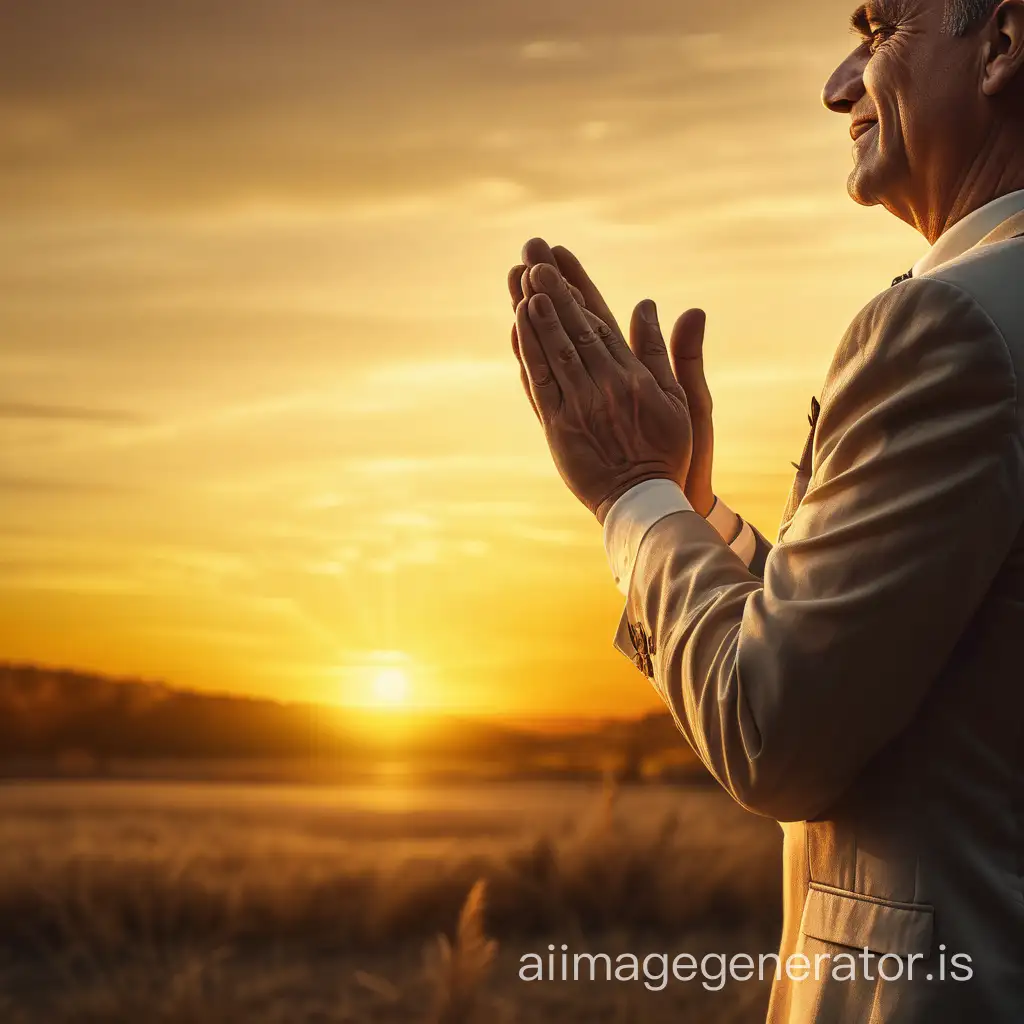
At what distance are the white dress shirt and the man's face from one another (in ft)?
0.20

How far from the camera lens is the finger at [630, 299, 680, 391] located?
142 centimetres

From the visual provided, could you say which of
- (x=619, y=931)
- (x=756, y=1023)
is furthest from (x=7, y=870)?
(x=756, y=1023)

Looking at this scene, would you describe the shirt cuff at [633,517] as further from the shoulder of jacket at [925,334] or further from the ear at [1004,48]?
the ear at [1004,48]

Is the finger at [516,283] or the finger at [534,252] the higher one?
the finger at [534,252]

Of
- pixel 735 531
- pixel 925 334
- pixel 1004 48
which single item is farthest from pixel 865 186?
pixel 735 531

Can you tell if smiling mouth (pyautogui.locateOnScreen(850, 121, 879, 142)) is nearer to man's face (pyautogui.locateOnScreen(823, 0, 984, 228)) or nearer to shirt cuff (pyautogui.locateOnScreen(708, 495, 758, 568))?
man's face (pyautogui.locateOnScreen(823, 0, 984, 228))

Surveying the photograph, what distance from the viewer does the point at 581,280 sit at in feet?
4.93

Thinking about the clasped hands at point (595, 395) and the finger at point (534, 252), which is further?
the finger at point (534, 252)

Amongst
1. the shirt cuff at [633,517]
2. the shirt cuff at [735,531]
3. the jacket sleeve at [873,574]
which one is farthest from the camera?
the shirt cuff at [735,531]

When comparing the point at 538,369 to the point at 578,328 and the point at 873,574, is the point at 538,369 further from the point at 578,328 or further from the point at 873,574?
the point at 873,574

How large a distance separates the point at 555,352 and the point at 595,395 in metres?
0.07

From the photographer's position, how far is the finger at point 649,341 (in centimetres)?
142

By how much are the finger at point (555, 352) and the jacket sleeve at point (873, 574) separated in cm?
32

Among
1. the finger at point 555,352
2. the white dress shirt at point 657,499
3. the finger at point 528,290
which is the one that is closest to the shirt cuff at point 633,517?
the white dress shirt at point 657,499
